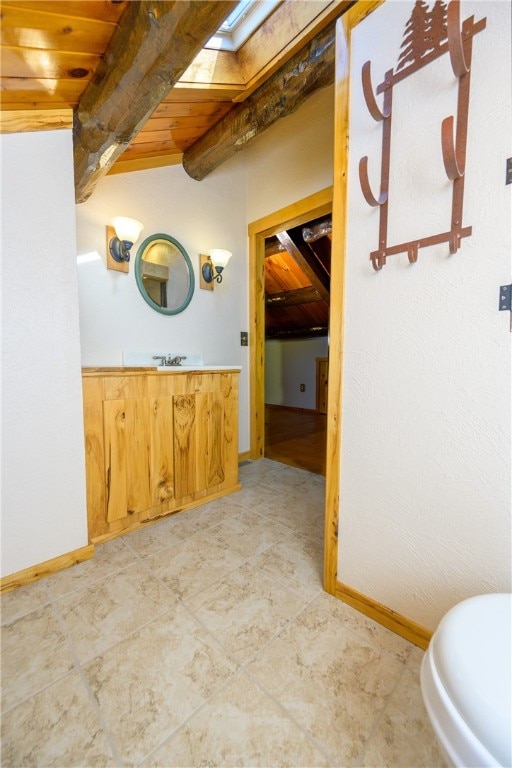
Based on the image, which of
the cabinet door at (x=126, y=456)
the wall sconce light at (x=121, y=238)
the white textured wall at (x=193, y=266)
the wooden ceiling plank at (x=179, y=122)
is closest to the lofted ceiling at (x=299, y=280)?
the white textured wall at (x=193, y=266)

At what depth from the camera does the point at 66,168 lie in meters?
1.35

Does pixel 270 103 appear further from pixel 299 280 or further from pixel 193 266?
pixel 299 280

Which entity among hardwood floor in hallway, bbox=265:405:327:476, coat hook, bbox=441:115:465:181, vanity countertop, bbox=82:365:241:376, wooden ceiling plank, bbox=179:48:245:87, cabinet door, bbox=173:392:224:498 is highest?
wooden ceiling plank, bbox=179:48:245:87

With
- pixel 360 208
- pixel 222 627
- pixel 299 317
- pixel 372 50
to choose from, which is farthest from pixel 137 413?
pixel 299 317

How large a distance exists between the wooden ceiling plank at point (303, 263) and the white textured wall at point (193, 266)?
1.02 m

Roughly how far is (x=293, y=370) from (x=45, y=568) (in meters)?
4.81

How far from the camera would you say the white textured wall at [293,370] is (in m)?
5.40

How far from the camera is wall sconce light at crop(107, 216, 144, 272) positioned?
188 cm

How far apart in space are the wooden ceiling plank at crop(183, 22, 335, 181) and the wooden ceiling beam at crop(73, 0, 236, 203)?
2.68 feet

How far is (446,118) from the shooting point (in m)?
0.82

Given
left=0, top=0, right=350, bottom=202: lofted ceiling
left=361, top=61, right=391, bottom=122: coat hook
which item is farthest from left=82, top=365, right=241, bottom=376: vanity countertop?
left=361, top=61, right=391, bottom=122: coat hook

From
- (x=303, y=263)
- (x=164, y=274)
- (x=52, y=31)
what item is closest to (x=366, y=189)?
(x=52, y=31)

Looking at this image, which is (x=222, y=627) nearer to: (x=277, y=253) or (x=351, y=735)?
(x=351, y=735)

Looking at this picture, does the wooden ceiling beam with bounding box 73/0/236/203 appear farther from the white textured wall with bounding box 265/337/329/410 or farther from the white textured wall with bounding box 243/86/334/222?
the white textured wall with bounding box 265/337/329/410
